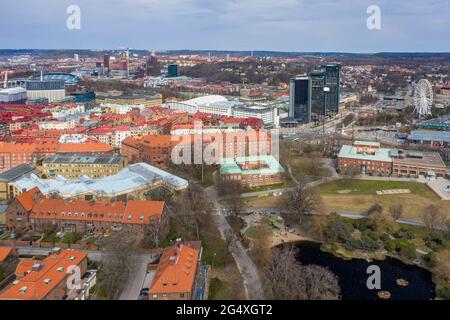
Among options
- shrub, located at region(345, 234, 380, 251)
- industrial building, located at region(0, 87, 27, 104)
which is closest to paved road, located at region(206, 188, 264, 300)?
shrub, located at region(345, 234, 380, 251)

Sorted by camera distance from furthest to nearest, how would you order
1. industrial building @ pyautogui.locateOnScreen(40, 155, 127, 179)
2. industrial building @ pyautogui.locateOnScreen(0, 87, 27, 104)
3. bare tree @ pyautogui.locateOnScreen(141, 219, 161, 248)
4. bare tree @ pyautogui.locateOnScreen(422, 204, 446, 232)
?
industrial building @ pyautogui.locateOnScreen(0, 87, 27, 104) → industrial building @ pyautogui.locateOnScreen(40, 155, 127, 179) → bare tree @ pyautogui.locateOnScreen(422, 204, 446, 232) → bare tree @ pyautogui.locateOnScreen(141, 219, 161, 248)

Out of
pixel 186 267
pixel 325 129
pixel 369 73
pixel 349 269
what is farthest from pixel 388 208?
pixel 369 73

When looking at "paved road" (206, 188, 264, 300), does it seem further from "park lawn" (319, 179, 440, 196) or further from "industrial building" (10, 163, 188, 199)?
"park lawn" (319, 179, 440, 196)

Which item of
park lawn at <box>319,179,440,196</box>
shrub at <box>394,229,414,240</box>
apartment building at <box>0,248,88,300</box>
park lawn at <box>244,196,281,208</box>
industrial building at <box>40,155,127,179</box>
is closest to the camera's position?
apartment building at <box>0,248,88,300</box>

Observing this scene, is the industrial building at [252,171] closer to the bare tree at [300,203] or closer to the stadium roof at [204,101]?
the bare tree at [300,203]

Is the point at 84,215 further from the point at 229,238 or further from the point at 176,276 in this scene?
the point at 176,276

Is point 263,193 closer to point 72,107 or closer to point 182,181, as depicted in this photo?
point 182,181

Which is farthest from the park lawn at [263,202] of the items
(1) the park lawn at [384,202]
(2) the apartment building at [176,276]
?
(2) the apartment building at [176,276]
